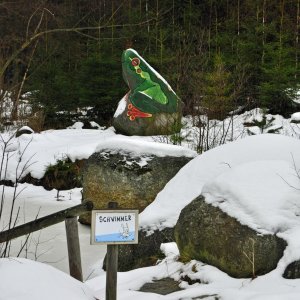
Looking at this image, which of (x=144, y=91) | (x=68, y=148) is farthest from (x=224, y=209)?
(x=144, y=91)

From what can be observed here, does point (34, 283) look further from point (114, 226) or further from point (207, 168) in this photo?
point (207, 168)

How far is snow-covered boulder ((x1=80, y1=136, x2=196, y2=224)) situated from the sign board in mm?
3121

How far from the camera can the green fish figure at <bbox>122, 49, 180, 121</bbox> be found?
1042 centimetres

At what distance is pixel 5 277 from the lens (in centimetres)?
231

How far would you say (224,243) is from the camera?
3.11 metres

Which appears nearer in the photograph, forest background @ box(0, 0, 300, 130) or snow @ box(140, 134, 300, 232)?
snow @ box(140, 134, 300, 232)

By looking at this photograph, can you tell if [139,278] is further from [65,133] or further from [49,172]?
[65,133]

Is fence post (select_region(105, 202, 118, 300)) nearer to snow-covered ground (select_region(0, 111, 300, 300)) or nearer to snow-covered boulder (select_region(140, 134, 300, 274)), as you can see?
snow-covered ground (select_region(0, 111, 300, 300))

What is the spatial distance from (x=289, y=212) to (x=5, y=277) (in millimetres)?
1864

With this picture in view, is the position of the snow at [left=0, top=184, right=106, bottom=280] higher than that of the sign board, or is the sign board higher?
the sign board

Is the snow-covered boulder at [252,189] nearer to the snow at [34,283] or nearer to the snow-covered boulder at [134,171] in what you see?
the snow-covered boulder at [134,171]

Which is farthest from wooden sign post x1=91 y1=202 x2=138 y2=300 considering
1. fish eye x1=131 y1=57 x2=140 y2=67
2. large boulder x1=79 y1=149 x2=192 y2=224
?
fish eye x1=131 y1=57 x2=140 y2=67

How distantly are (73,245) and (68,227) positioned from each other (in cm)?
14

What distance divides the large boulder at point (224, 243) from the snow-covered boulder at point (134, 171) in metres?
2.09
